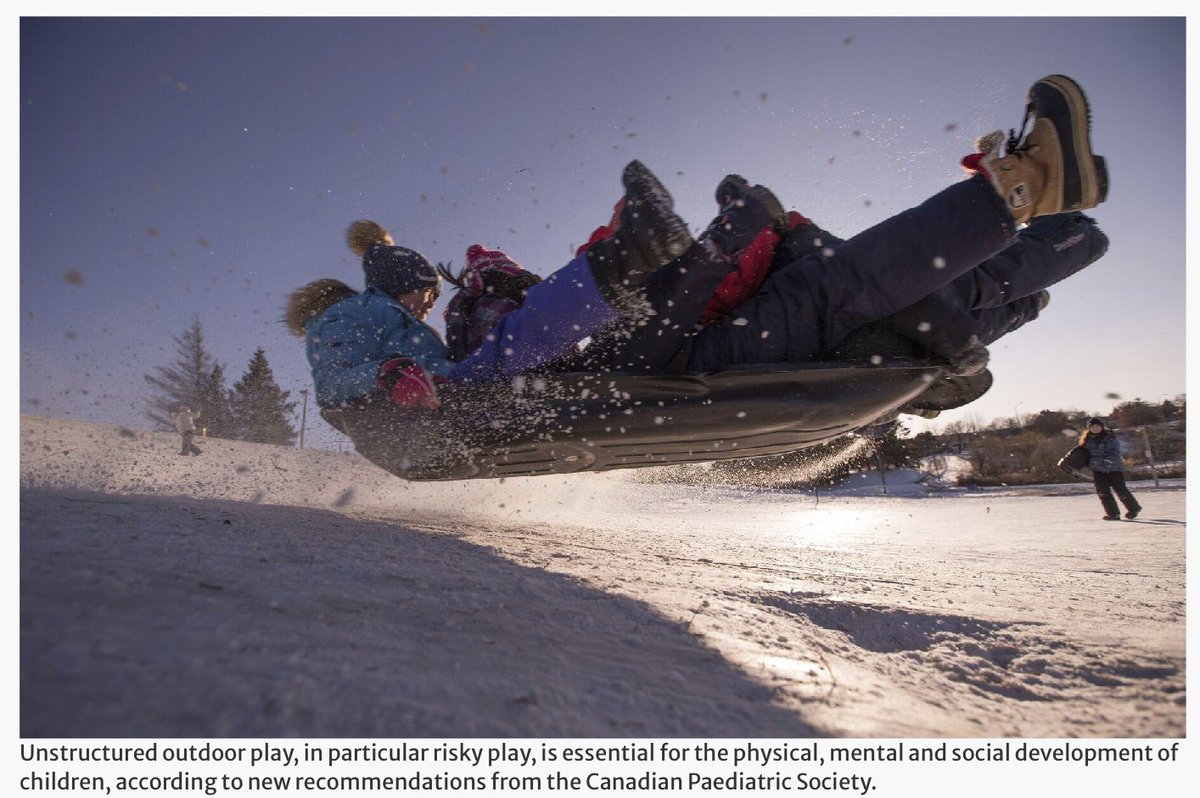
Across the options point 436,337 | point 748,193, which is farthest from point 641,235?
point 436,337

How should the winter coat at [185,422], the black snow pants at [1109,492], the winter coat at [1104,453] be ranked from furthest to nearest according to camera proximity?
the winter coat at [185,422] < the winter coat at [1104,453] < the black snow pants at [1109,492]

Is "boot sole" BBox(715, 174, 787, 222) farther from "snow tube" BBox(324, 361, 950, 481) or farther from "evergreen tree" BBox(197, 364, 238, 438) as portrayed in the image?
"evergreen tree" BBox(197, 364, 238, 438)

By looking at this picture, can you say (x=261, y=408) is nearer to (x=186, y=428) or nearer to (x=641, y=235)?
(x=186, y=428)

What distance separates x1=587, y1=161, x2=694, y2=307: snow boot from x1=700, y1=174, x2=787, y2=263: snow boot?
317 mm

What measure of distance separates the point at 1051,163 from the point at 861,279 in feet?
2.60

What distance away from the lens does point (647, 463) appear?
9.00ft

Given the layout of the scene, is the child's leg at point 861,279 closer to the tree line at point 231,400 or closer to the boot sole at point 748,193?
the boot sole at point 748,193

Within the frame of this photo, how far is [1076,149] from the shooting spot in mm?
2053

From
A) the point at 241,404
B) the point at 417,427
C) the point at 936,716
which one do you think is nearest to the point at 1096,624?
the point at 936,716

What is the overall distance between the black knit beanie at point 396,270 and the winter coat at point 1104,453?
26.4 feet

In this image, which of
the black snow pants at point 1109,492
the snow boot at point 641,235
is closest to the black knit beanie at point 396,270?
the snow boot at point 641,235

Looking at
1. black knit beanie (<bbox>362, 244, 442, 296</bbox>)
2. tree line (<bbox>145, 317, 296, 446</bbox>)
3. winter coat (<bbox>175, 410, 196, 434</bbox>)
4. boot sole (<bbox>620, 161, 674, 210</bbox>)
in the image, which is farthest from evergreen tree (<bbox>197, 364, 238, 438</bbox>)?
boot sole (<bbox>620, 161, 674, 210</bbox>)

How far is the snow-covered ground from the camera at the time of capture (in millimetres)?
754

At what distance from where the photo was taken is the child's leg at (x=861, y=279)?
2.02 meters
